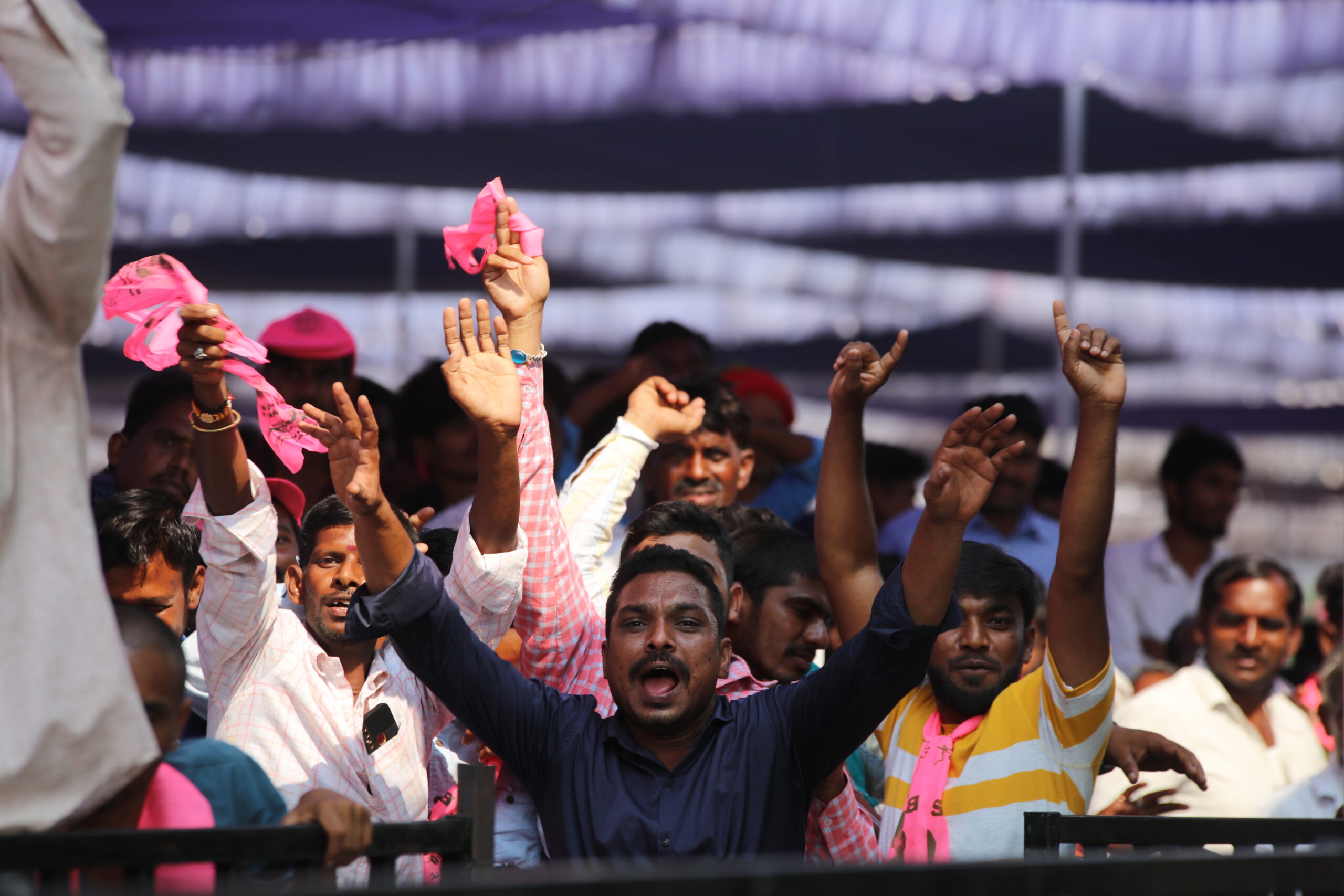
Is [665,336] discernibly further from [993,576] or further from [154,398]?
[993,576]

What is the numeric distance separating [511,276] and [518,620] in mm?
799

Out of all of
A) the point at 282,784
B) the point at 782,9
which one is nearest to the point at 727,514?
the point at 282,784

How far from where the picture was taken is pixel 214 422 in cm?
273

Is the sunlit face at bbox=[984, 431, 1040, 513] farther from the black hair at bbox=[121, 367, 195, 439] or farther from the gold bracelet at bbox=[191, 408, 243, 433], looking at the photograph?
the gold bracelet at bbox=[191, 408, 243, 433]

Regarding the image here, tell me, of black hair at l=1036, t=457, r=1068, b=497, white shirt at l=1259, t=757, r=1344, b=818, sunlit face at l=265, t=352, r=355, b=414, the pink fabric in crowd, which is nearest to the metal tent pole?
black hair at l=1036, t=457, r=1068, b=497

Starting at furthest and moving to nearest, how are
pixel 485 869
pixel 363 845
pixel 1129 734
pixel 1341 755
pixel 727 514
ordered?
1. pixel 727 514
2. pixel 1341 755
3. pixel 1129 734
4. pixel 485 869
5. pixel 363 845

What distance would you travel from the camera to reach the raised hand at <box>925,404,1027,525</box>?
8.85ft

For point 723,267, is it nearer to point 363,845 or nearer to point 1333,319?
point 1333,319

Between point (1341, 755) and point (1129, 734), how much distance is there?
0.84 metres

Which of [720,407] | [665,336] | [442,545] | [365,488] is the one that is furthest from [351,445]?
[665,336]

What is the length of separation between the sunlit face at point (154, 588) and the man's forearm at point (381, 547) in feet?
1.82

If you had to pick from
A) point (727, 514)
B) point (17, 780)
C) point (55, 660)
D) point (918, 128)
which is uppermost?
point (918, 128)

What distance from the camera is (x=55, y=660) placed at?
6.13 feet

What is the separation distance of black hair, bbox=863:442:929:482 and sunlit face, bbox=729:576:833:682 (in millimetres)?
2209
